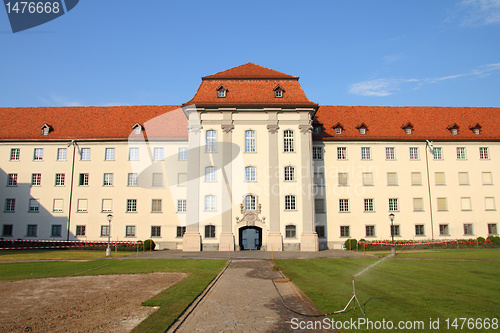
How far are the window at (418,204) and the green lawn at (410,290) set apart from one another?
2052cm

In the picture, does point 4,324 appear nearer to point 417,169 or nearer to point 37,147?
point 37,147

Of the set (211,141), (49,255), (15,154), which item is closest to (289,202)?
(211,141)

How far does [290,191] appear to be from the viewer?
3856 cm

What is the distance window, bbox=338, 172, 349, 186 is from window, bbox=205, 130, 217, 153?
1523cm

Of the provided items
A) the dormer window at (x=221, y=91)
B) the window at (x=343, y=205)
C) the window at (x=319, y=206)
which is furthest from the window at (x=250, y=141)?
the window at (x=343, y=205)

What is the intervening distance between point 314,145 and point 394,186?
1054cm

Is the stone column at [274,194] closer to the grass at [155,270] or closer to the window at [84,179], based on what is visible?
the grass at [155,270]

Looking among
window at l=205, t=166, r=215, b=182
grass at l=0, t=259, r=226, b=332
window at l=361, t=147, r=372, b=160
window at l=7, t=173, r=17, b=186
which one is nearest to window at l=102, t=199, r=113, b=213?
window at l=7, t=173, r=17, b=186

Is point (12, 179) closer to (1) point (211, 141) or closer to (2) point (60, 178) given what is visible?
(2) point (60, 178)

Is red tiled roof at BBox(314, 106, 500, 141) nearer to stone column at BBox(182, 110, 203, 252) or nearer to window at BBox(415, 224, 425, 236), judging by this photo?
window at BBox(415, 224, 425, 236)

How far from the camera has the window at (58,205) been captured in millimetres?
43719

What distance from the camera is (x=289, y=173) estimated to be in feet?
128

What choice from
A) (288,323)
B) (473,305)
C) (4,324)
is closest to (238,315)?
(288,323)

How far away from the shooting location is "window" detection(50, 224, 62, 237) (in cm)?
4322
